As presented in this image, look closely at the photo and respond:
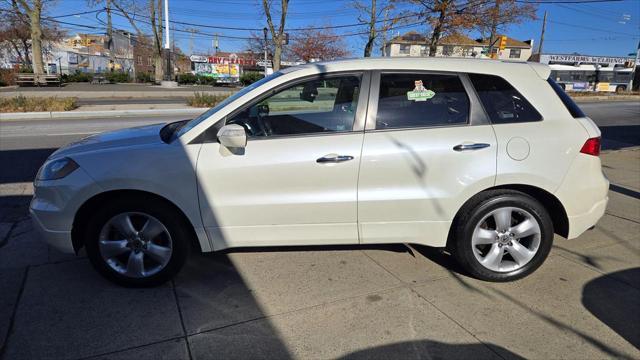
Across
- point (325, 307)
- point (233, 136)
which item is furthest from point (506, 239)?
point (233, 136)

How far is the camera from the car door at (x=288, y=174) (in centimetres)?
313

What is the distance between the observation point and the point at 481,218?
332 centimetres

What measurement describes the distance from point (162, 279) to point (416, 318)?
192 cm

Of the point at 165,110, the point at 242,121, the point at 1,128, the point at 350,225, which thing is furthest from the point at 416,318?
the point at 165,110

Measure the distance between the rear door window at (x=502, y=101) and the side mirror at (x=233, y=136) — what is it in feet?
6.00

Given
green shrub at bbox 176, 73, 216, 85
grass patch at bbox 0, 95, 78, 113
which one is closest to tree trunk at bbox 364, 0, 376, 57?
grass patch at bbox 0, 95, 78, 113

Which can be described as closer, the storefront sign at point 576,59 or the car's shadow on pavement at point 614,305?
the car's shadow on pavement at point 614,305

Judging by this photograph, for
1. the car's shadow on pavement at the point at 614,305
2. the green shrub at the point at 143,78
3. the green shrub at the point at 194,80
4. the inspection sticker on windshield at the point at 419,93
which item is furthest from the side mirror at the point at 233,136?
the green shrub at the point at 143,78

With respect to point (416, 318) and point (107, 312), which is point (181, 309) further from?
point (416, 318)

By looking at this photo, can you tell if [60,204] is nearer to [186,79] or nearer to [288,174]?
[288,174]

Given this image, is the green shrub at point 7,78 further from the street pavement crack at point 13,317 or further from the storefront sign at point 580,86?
the storefront sign at point 580,86

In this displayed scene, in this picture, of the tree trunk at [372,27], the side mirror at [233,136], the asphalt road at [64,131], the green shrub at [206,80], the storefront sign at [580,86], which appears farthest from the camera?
the storefront sign at [580,86]

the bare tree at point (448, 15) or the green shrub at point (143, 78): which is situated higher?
the bare tree at point (448, 15)

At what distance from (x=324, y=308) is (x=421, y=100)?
1.73 m
